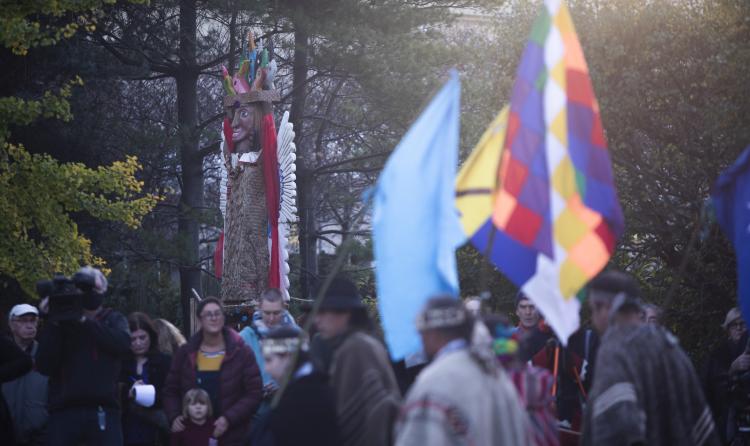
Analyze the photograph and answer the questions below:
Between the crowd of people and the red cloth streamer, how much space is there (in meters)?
4.57

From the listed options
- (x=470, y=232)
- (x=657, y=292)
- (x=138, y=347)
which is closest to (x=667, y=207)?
(x=657, y=292)

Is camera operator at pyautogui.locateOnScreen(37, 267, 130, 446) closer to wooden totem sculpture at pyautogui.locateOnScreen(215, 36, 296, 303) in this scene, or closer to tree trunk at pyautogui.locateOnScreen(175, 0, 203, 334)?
wooden totem sculpture at pyautogui.locateOnScreen(215, 36, 296, 303)

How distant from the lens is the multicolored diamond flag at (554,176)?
22.2 ft

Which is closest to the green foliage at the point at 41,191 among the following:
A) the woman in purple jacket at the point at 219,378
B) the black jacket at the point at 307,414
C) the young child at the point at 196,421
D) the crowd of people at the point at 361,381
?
the crowd of people at the point at 361,381

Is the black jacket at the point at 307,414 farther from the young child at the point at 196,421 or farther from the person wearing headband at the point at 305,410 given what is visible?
the young child at the point at 196,421

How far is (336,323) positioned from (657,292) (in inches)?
401

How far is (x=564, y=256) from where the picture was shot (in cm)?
680

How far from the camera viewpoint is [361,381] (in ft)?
21.5

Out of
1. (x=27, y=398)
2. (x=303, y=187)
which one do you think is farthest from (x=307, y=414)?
(x=303, y=187)

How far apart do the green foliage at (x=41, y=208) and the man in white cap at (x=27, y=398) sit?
4.99 meters

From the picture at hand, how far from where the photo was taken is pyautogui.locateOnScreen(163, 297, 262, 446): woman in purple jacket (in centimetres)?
930

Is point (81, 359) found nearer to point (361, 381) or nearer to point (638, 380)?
point (361, 381)

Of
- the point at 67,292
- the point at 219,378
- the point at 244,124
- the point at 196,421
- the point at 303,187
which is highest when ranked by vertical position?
the point at 244,124

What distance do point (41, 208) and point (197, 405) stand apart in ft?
24.8
